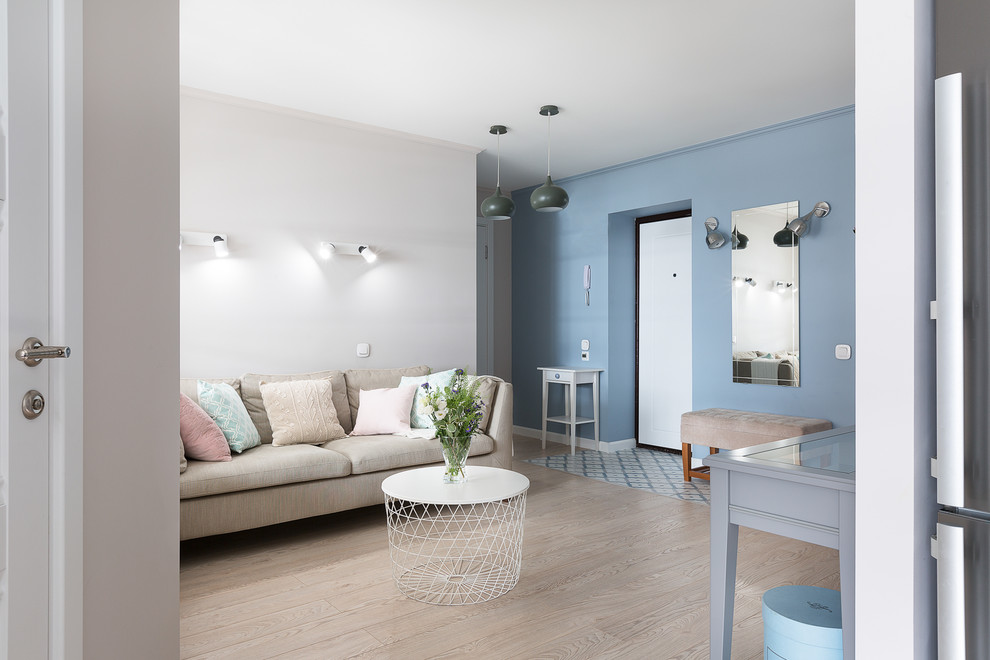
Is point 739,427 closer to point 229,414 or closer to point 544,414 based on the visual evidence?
point 544,414

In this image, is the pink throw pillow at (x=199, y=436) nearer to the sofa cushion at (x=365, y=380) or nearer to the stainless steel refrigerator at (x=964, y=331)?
the sofa cushion at (x=365, y=380)

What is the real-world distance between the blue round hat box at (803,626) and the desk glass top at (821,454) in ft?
1.34

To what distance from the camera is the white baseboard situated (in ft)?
19.5

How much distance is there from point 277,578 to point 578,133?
3.73m

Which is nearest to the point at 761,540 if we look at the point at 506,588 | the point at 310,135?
the point at 506,588

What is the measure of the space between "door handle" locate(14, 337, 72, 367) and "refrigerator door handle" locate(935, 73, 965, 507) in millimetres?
1739

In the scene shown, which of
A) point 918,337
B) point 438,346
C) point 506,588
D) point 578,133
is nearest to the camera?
point 918,337

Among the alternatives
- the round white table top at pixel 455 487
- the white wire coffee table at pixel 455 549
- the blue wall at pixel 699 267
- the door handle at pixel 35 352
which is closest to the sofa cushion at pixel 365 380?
the white wire coffee table at pixel 455 549

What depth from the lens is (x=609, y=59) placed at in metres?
3.48

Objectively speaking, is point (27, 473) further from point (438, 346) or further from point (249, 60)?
point (438, 346)

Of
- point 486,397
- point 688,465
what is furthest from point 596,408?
point 486,397

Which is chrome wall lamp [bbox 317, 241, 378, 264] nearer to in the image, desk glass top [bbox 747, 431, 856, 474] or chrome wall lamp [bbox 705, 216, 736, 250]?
chrome wall lamp [bbox 705, 216, 736, 250]

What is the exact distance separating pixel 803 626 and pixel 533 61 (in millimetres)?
3042

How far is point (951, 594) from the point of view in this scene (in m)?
1.08
